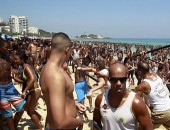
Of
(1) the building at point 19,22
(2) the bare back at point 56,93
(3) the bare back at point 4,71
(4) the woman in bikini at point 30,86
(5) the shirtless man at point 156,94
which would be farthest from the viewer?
(1) the building at point 19,22

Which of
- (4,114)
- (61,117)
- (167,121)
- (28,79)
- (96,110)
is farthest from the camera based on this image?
(28,79)

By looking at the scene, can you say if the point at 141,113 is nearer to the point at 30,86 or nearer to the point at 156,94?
the point at 156,94

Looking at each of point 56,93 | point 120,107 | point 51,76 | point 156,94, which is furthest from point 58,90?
point 156,94

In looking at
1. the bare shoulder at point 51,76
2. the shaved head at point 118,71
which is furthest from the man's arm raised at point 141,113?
the bare shoulder at point 51,76

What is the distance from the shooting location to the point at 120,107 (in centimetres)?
256

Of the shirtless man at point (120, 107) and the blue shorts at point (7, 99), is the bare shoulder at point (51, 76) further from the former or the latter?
the blue shorts at point (7, 99)

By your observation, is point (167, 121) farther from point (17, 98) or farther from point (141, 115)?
point (17, 98)

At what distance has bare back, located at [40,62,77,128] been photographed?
212cm

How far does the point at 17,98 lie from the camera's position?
495 centimetres

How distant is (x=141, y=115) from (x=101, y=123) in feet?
1.90

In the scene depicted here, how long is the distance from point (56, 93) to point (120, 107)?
0.71 metres

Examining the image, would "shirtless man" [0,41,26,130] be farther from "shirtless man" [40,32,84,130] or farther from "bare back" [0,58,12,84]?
"shirtless man" [40,32,84,130]

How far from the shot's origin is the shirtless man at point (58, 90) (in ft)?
6.99

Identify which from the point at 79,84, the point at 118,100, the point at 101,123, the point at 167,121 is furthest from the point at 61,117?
the point at 79,84
